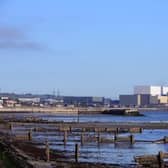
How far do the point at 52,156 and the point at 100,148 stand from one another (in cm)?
1642

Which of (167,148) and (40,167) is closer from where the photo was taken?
(40,167)

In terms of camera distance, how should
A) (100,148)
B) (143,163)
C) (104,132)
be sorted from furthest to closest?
(104,132) < (100,148) < (143,163)

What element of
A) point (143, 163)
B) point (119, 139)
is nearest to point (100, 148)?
point (119, 139)

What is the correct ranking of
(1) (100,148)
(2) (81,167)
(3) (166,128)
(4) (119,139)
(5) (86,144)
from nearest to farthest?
1. (2) (81,167)
2. (1) (100,148)
3. (5) (86,144)
4. (4) (119,139)
5. (3) (166,128)

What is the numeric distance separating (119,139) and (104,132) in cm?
2305

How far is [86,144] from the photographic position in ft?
237

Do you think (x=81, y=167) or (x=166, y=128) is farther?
(x=166, y=128)

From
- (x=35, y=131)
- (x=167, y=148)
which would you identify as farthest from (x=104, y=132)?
(x=167, y=148)

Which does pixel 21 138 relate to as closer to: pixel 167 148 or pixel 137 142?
pixel 137 142

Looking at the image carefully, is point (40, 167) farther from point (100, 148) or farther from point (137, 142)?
point (137, 142)

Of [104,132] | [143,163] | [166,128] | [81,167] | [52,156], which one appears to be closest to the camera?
[81,167]

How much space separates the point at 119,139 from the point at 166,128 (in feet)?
161

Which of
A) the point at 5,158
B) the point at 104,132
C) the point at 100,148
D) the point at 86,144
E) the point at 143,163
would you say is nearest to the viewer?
the point at 5,158

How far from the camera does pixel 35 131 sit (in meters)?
106
